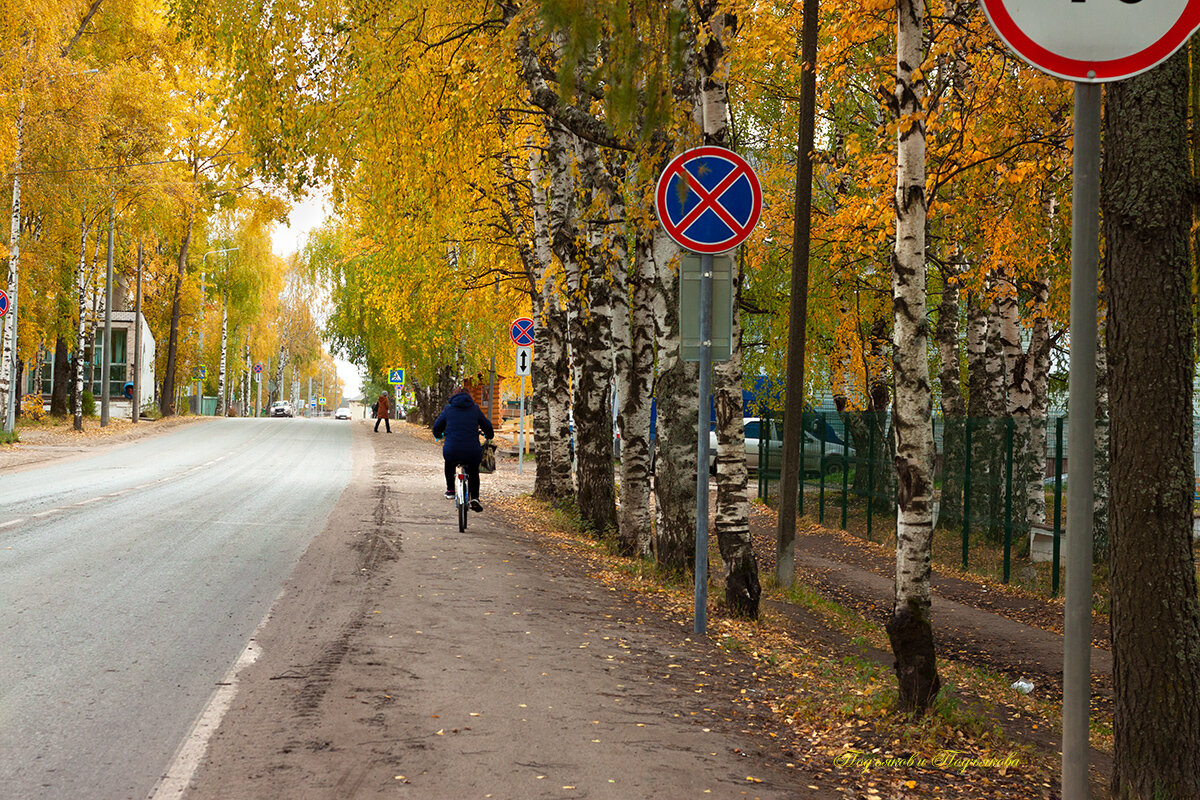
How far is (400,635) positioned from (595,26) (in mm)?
4365

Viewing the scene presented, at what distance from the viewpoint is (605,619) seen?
8984 mm

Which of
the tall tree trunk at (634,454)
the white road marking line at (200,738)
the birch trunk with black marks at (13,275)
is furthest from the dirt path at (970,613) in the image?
the birch trunk with black marks at (13,275)

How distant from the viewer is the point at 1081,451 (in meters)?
3.51

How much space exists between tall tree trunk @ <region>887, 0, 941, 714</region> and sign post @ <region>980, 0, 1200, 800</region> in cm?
312

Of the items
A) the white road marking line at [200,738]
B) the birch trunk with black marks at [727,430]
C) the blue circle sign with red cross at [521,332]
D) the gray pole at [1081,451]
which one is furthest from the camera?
the blue circle sign with red cross at [521,332]

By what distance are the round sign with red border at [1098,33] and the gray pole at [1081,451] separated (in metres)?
0.10

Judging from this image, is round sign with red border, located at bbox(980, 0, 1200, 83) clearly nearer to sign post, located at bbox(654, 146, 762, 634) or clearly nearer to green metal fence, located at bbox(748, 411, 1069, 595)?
sign post, located at bbox(654, 146, 762, 634)

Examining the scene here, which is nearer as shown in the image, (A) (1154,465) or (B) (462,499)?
(A) (1154,465)

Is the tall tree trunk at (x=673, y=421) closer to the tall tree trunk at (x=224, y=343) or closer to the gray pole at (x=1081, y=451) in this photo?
the gray pole at (x=1081, y=451)

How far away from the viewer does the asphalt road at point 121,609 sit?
507 centimetres

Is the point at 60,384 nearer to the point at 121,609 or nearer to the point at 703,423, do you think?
the point at 121,609

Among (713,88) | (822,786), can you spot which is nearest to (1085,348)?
(822,786)

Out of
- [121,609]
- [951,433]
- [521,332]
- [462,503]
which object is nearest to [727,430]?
[121,609]

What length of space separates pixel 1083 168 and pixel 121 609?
23.6 ft
